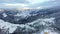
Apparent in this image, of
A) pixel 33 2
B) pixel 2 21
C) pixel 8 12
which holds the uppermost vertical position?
pixel 33 2

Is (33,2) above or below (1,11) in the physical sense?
above

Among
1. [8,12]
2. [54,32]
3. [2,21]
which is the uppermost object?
[8,12]

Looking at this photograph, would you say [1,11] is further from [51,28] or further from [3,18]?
[51,28]

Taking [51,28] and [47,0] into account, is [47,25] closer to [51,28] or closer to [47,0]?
[51,28]

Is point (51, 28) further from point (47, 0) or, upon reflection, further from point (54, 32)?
point (47, 0)

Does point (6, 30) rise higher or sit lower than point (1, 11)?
lower

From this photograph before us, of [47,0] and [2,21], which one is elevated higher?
[47,0]

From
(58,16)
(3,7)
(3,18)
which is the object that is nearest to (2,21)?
(3,18)

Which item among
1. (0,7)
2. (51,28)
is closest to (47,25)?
(51,28)

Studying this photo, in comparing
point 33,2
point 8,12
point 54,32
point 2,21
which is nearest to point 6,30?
point 2,21
